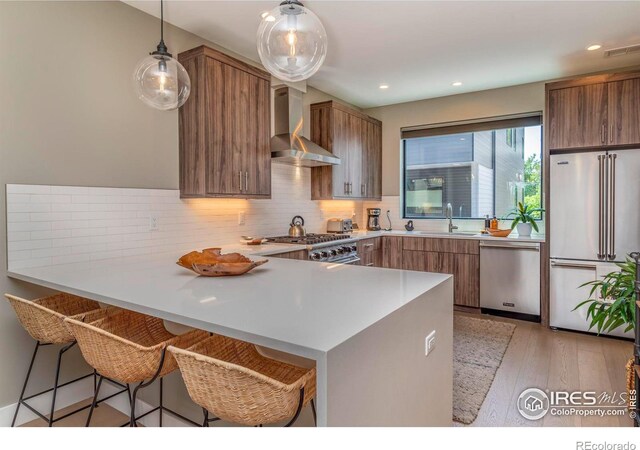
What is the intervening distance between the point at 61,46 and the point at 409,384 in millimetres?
2803

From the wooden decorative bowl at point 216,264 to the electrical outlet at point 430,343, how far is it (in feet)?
3.07

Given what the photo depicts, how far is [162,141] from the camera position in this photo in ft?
9.82

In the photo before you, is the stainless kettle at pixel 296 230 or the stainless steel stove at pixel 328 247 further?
the stainless kettle at pixel 296 230

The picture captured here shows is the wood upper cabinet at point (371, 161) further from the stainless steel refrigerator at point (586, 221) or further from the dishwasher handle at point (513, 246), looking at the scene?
the stainless steel refrigerator at point (586, 221)

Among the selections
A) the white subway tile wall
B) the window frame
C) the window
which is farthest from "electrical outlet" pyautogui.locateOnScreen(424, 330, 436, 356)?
the window

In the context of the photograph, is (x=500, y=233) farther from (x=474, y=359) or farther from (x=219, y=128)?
(x=219, y=128)

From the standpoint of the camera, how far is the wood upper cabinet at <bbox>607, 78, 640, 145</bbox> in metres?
3.46

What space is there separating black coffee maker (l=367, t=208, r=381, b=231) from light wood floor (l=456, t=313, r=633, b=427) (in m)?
2.28

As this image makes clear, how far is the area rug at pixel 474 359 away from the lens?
2.39 m

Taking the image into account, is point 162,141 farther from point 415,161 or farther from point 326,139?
point 415,161

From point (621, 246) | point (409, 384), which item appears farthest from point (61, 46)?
point (621, 246)

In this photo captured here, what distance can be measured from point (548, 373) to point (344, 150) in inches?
123

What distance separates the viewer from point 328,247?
3812 mm

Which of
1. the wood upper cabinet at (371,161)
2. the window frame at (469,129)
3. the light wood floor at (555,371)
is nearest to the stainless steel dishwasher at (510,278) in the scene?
the light wood floor at (555,371)
